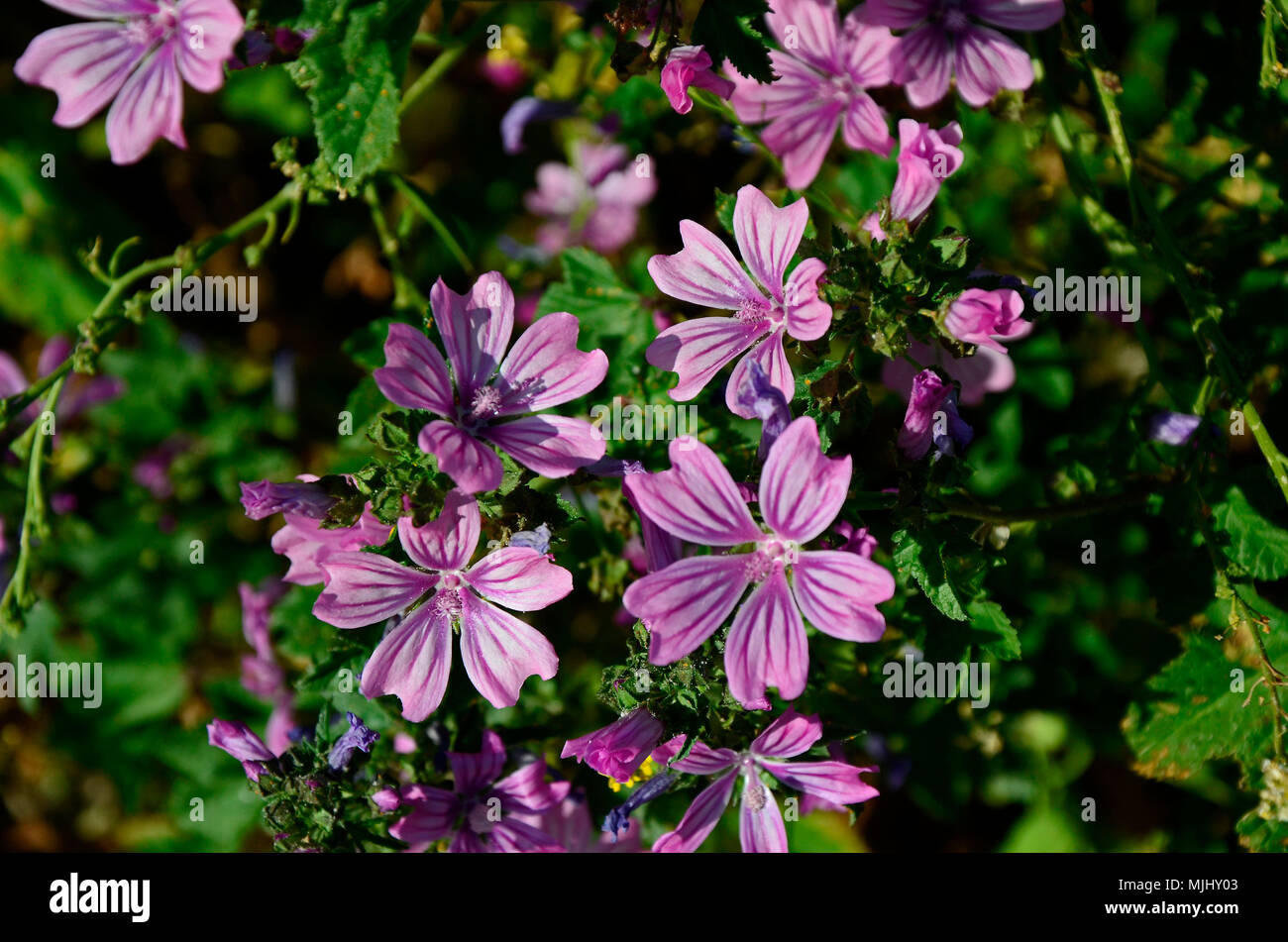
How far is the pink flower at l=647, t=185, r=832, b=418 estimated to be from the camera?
2.03m

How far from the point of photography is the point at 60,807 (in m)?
4.43

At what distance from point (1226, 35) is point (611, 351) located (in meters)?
1.81

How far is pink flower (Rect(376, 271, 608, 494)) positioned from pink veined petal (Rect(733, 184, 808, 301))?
15.1 inches

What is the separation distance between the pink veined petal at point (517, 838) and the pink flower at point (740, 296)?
110cm

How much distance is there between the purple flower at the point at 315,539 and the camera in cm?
204

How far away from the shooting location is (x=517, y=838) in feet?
7.86

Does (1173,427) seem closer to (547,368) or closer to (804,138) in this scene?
(804,138)

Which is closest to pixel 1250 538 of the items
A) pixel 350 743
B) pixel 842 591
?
pixel 842 591

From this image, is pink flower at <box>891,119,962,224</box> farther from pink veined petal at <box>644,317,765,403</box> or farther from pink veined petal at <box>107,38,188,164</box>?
pink veined petal at <box>107,38,188,164</box>

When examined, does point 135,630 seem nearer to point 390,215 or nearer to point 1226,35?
point 390,215

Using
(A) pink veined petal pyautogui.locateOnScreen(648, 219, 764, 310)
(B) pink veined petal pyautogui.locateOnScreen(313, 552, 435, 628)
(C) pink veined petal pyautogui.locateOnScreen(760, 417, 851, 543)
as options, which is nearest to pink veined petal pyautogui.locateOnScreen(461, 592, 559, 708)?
(B) pink veined petal pyautogui.locateOnScreen(313, 552, 435, 628)

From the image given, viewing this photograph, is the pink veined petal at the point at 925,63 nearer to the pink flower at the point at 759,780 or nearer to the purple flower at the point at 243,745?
the pink flower at the point at 759,780
